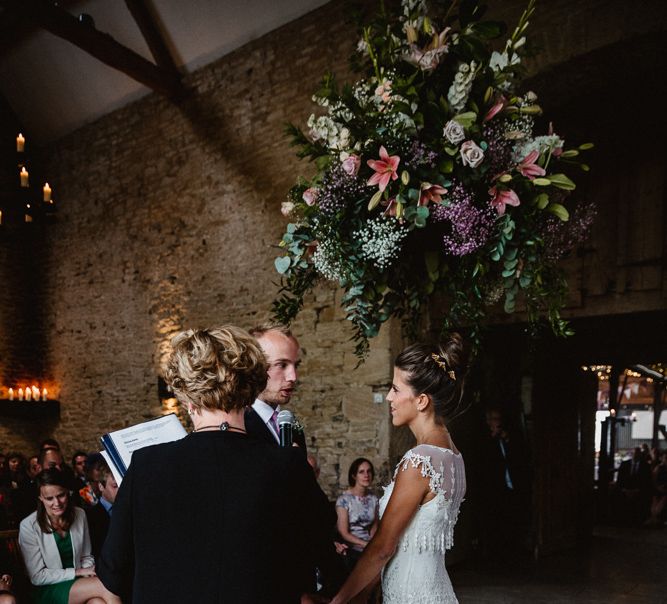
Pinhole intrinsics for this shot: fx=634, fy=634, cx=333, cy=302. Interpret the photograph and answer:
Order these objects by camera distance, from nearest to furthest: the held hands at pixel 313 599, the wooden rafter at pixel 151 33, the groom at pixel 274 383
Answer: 1. the held hands at pixel 313 599
2. the groom at pixel 274 383
3. the wooden rafter at pixel 151 33

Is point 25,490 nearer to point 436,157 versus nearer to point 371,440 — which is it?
point 371,440

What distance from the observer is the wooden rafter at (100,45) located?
6813 millimetres

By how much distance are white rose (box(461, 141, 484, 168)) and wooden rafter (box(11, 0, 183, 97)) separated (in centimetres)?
656

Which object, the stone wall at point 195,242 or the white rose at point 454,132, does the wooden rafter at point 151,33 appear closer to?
the stone wall at point 195,242

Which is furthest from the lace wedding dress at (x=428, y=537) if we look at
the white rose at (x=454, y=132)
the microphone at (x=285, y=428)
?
the white rose at (x=454, y=132)

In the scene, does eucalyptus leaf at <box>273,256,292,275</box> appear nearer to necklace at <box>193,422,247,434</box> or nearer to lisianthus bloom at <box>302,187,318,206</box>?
lisianthus bloom at <box>302,187,318,206</box>

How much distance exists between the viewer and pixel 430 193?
181cm

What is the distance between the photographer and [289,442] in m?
1.90

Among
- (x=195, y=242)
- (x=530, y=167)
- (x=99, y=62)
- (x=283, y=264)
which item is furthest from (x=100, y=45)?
(x=530, y=167)

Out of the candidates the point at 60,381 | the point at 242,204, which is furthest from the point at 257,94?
the point at 60,381

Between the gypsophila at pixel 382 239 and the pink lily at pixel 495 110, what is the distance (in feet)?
1.32

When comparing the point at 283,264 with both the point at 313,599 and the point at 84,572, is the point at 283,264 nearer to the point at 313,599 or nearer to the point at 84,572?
the point at 313,599

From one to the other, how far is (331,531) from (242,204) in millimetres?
6031

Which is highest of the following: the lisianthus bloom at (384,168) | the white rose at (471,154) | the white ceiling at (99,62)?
the white ceiling at (99,62)
